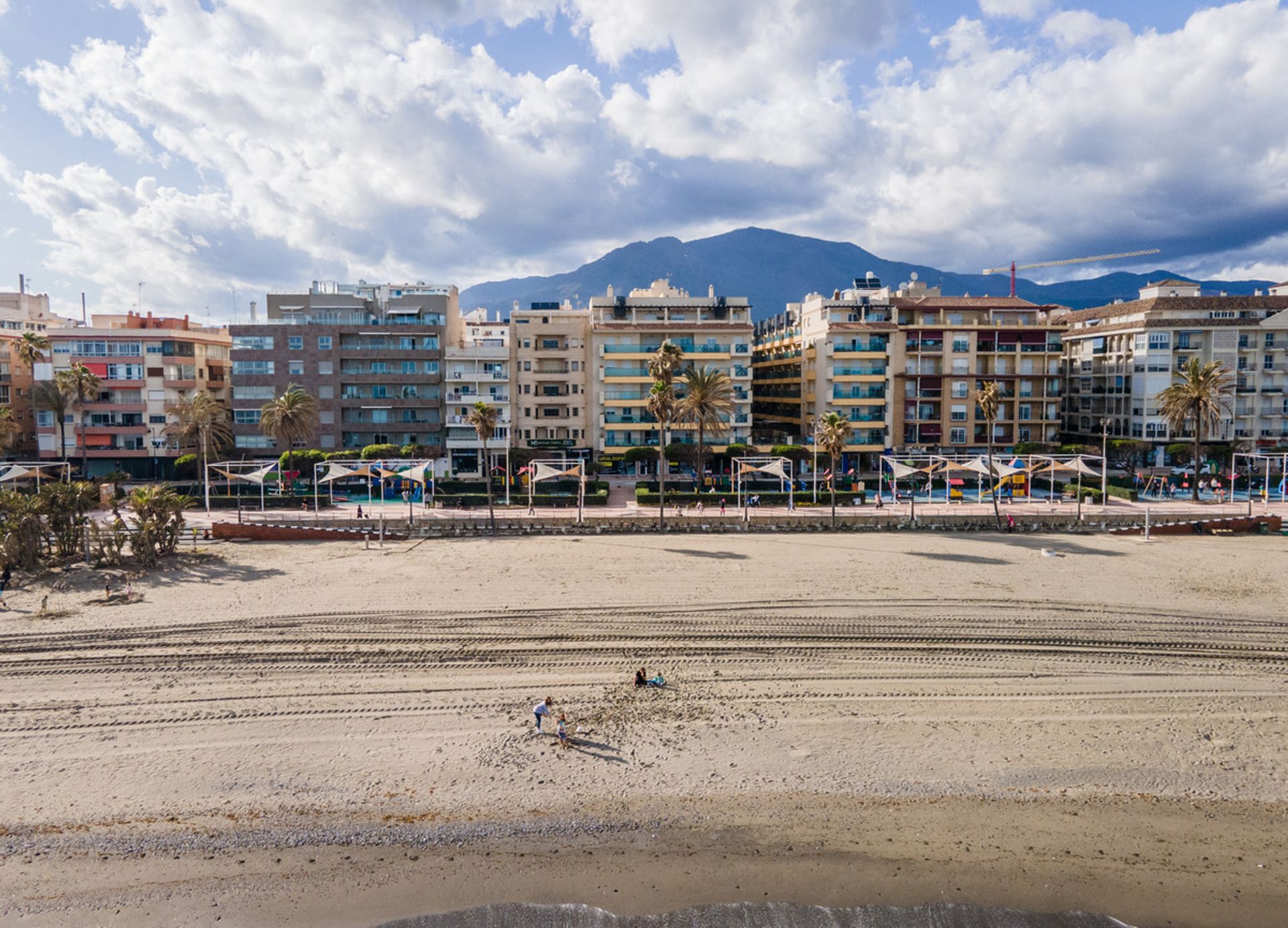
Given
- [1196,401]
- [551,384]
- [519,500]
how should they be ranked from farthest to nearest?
[551,384] → [1196,401] → [519,500]

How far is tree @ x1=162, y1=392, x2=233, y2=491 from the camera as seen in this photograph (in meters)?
60.7

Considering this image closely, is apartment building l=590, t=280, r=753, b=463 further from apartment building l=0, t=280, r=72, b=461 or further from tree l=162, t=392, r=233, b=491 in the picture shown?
apartment building l=0, t=280, r=72, b=461

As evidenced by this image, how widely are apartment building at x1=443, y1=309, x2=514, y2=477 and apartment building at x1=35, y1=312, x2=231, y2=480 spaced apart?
24.7 m

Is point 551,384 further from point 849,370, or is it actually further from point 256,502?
point 849,370

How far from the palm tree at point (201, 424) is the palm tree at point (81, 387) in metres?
6.20

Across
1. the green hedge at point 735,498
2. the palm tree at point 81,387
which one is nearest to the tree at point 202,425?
the palm tree at point 81,387

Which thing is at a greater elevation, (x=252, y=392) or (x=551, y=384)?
(x=551, y=384)

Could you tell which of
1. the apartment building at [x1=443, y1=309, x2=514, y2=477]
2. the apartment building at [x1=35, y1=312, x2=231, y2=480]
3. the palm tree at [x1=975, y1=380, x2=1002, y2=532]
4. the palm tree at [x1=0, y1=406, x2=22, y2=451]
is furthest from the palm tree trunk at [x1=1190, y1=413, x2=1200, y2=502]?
the palm tree at [x1=0, y1=406, x2=22, y2=451]

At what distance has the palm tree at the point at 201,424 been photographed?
199 feet

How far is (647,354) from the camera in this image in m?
73.4

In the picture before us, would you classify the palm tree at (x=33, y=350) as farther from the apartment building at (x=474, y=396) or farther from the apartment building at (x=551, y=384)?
the apartment building at (x=551, y=384)

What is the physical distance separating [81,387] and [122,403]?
21.9 ft

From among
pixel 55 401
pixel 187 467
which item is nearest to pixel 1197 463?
pixel 187 467

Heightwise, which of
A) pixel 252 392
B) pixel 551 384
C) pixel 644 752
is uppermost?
pixel 551 384
